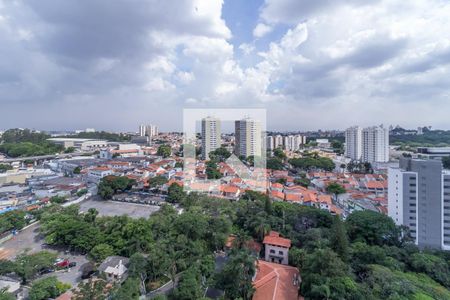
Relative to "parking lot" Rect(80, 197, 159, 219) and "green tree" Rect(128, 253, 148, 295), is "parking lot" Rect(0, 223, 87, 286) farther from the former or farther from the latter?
"parking lot" Rect(80, 197, 159, 219)

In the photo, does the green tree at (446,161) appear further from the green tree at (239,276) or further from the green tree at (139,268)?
the green tree at (139,268)

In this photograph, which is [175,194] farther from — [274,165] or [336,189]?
[274,165]

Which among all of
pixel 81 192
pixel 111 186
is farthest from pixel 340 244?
pixel 81 192

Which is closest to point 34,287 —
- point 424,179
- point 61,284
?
point 61,284

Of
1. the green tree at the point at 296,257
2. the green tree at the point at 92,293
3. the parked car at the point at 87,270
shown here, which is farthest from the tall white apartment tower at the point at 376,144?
the green tree at the point at 92,293

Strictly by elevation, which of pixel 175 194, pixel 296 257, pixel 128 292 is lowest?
pixel 296 257

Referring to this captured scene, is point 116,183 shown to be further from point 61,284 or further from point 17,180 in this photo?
point 17,180

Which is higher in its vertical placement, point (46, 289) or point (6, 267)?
point (6, 267)
